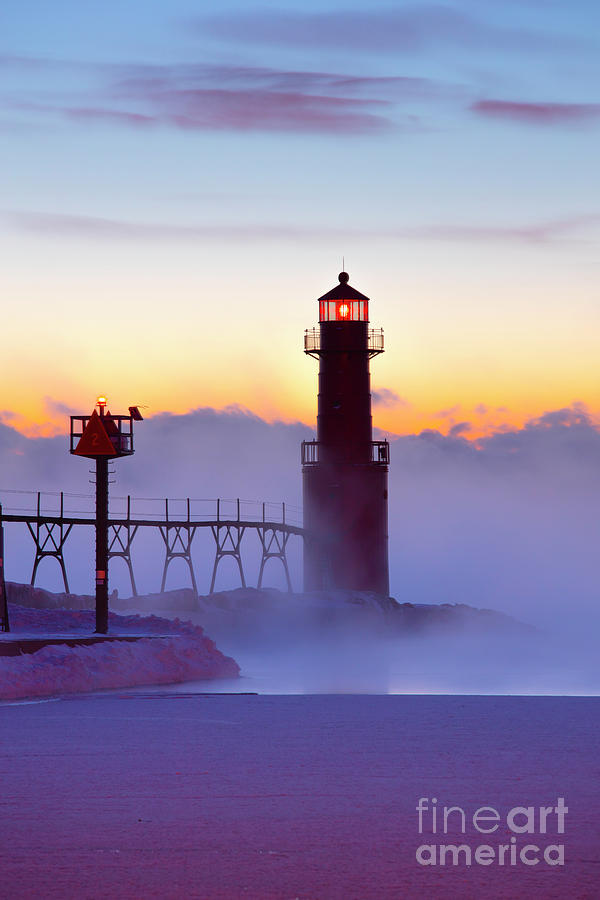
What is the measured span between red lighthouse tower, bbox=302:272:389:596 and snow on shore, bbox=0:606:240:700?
21.4 meters

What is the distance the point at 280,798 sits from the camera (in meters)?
→ 9.41

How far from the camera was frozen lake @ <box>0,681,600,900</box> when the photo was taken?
6980 millimetres

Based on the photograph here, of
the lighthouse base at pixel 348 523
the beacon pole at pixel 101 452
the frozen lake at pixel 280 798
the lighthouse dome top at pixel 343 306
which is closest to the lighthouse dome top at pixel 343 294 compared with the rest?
the lighthouse dome top at pixel 343 306

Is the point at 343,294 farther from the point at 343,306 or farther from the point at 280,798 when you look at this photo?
the point at 280,798

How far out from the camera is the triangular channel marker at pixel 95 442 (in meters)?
28.0

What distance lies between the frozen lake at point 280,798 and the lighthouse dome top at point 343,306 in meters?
36.1

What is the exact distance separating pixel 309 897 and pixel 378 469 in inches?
1755

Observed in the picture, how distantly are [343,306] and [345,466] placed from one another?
6.27 meters

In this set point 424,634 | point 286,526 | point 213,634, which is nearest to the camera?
point 213,634

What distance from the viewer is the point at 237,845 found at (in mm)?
7805

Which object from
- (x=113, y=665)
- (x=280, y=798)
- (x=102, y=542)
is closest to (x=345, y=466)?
(x=102, y=542)

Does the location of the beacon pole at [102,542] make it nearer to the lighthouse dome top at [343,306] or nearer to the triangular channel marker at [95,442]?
the triangular channel marker at [95,442]

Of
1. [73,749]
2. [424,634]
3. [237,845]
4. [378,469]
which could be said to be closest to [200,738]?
[73,749]

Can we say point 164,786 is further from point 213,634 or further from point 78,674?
point 213,634
